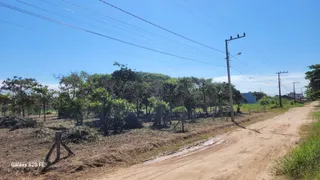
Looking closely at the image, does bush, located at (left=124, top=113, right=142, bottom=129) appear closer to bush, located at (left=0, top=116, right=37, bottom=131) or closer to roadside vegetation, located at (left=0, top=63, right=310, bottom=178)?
roadside vegetation, located at (left=0, top=63, right=310, bottom=178)

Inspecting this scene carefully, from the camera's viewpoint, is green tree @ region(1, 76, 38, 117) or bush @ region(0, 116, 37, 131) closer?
bush @ region(0, 116, 37, 131)

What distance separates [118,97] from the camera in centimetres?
2812

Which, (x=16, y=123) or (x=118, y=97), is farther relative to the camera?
(x=118, y=97)

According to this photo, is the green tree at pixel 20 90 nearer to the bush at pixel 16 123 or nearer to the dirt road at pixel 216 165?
the bush at pixel 16 123

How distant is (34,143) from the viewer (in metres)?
12.8

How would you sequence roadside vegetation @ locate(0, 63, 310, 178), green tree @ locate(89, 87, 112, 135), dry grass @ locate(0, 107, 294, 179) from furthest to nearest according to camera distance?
green tree @ locate(89, 87, 112, 135), roadside vegetation @ locate(0, 63, 310, 178), dry grass @ locate(0, 107, 294, 179)

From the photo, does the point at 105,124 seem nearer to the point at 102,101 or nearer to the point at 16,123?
the point at 102,101

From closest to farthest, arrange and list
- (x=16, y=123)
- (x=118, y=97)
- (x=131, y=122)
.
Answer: (x=131, y=122) → (x=16, y=123) → (x=118, y=97)

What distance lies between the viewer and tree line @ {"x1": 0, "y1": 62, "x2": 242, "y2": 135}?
708 inches

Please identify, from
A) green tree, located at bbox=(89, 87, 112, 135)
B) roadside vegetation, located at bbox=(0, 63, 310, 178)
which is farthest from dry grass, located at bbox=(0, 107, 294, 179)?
green tree, located at bbox=(89, 87, 112, 135)

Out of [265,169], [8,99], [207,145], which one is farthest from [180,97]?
[8,99]

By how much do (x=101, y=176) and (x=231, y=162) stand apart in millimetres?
4597

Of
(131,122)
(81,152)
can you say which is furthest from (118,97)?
(81,152)

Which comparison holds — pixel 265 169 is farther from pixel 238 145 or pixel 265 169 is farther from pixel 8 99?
pixel 8 99
